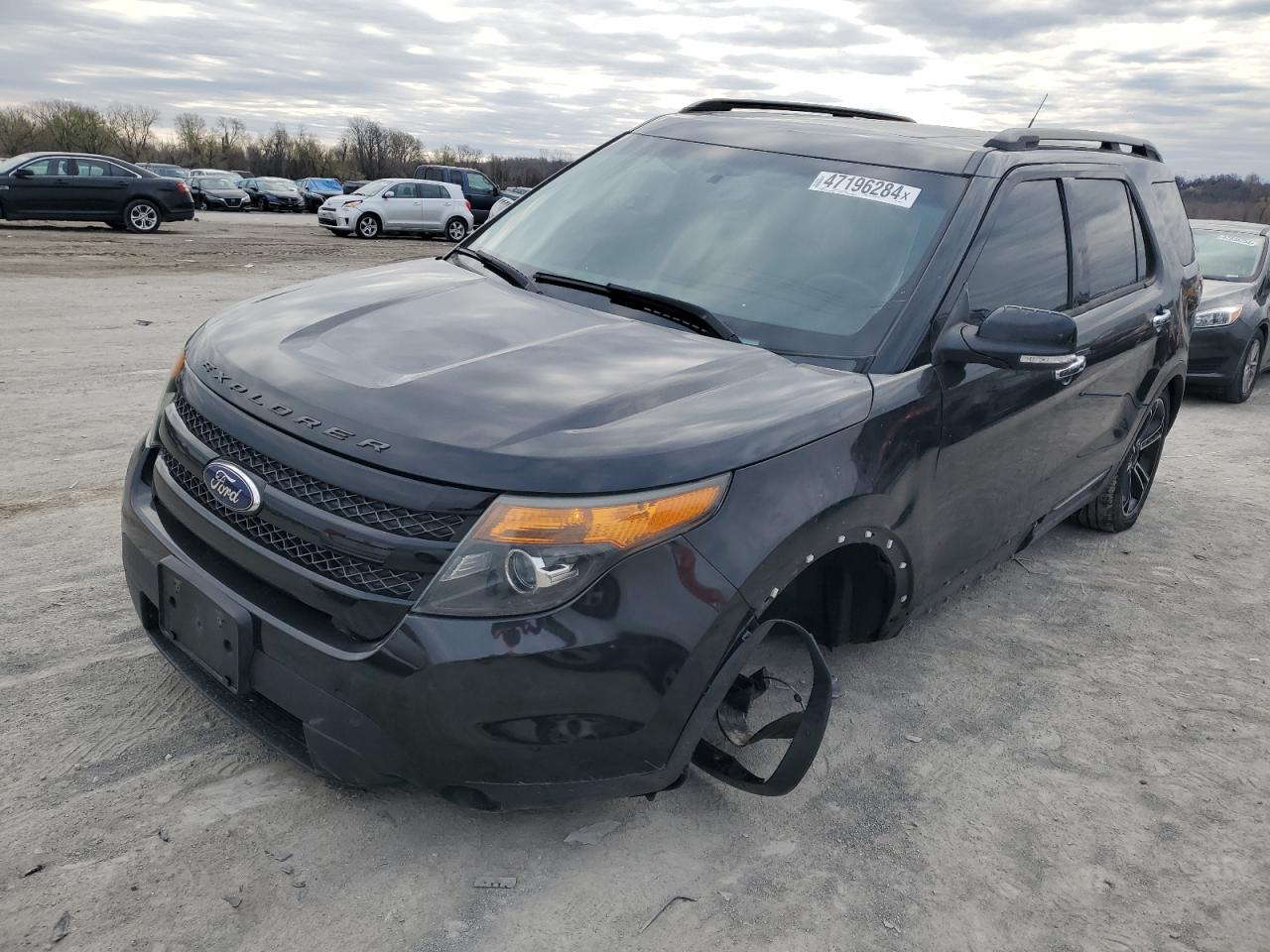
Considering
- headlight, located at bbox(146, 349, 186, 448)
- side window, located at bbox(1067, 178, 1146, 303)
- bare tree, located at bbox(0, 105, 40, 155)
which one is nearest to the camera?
headlight, located at bbox(146, 349, 186, 448)

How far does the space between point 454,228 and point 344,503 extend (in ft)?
84.9

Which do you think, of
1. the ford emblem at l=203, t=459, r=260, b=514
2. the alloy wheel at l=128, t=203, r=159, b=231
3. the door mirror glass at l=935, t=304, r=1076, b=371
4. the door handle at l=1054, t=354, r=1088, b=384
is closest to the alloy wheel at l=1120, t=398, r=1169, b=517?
the door handle at l=1054, t=354, r=1088, b=384

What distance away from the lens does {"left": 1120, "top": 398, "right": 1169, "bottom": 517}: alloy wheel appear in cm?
516

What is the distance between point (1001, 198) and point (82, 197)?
2114cm

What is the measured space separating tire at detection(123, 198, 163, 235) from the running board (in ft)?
71.5

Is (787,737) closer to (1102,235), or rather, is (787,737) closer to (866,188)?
(866,188)

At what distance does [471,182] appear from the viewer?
31172mm

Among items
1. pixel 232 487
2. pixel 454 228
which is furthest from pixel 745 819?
pixel 454 228

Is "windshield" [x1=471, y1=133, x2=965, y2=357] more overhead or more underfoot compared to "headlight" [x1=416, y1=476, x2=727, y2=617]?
more overhead

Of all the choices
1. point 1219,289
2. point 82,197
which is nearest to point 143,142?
point 82,197

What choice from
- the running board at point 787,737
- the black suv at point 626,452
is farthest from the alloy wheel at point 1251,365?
the running board at point 787,737

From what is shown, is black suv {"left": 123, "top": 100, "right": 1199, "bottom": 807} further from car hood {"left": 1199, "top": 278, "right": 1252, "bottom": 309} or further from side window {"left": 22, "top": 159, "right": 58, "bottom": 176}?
side window {"left": 22, "top": 159, "right": 58, "bottom": 176}

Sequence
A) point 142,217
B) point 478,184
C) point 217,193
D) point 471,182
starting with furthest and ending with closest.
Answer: point 217,193 < point 478,184 < point 471,182 < point 142,217

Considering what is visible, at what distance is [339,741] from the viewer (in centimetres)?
230
